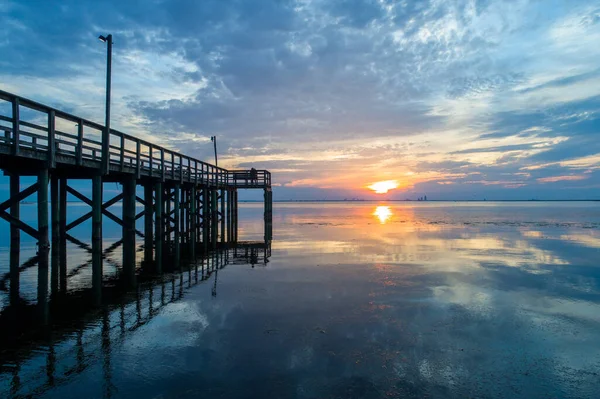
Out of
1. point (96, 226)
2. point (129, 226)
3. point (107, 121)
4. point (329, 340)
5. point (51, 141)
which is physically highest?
point (107, 121)

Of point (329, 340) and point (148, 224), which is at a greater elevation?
point (148, 224)

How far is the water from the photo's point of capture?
5.64 m

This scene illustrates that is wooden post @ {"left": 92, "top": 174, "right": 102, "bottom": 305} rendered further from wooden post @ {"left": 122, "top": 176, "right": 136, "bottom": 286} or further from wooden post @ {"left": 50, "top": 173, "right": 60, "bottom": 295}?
wooden post @ {"left": 50, "top": 173, "right": 60, "bottom": 295}

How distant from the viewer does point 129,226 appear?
58.6 feet

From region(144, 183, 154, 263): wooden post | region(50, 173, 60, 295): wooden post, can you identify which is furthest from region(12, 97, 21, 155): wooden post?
region(144, 183, 154, 263): wooden post

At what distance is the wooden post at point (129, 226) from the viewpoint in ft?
50.8

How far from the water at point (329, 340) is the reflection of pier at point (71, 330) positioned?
4 centimetres

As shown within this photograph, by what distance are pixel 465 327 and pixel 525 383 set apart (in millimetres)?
2506

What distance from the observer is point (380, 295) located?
11.0 metres

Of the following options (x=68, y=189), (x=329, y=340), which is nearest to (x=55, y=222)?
(x=68, y=189)

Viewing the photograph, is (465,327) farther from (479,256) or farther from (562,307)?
(479,256)

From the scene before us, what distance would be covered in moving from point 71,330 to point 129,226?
35.1 feet

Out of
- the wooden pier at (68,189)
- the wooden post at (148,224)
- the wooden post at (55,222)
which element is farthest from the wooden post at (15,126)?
the wooden post at (148,224)

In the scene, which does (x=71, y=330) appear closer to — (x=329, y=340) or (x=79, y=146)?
(x=329, y=340)
